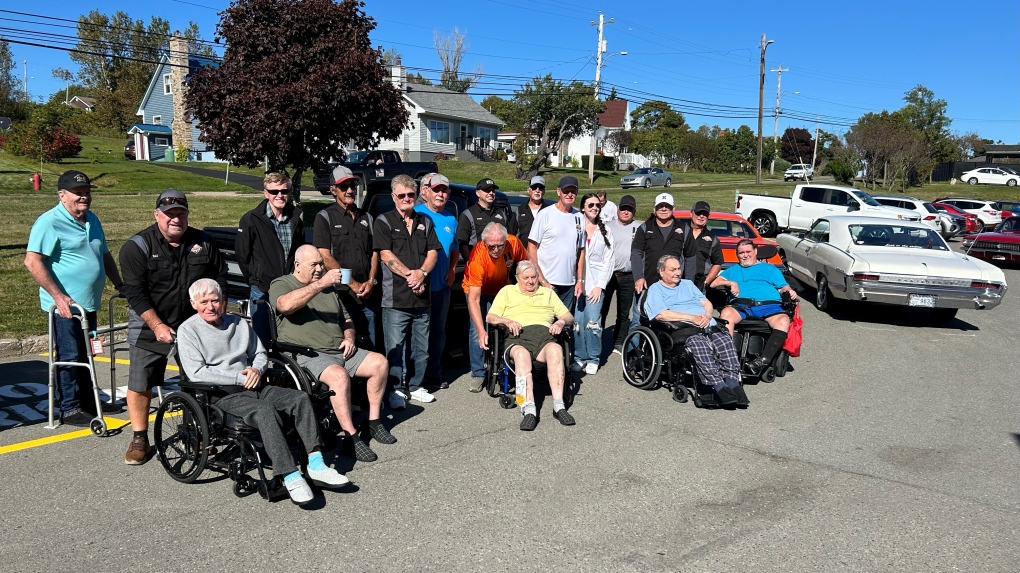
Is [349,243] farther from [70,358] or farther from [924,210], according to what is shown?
[924,210]

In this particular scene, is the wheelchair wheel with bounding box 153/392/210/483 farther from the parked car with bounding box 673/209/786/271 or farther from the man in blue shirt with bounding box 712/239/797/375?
the parked car with bounding box 673/209/786/271

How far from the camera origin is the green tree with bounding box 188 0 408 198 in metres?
16.0

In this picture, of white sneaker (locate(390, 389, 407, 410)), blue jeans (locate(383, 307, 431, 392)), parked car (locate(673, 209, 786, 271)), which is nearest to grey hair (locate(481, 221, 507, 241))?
blue jeans (locate(383, 307, 431, 392))

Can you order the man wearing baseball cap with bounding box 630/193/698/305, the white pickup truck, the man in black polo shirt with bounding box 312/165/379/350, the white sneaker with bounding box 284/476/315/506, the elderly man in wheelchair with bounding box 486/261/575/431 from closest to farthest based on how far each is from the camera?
the white sneaker with bounding box 284/476/315/506
the elderly man in wheelchair with bounding box 486/261/575/431
the man in black polo shirt with bounding box 312/165/379/350
the man wearing baseball cap with bounding box 630/193/698/305
the white pickup truck

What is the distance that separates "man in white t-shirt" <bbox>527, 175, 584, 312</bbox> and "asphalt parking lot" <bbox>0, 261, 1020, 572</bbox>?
118 centimetres

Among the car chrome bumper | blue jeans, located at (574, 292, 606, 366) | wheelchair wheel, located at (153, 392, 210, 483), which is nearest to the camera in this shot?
wheelchair wheel, located at (153, 392, 210, 483)

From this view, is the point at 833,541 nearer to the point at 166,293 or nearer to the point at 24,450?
the point at 166,293

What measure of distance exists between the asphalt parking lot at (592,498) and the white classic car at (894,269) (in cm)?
362

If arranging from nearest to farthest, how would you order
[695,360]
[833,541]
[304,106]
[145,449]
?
[833,541]
[145,449]
[695,360]
[304,106]

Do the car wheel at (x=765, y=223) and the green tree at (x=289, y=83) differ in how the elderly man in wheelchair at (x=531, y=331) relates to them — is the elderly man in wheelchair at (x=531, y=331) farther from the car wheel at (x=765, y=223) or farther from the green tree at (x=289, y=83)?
the car wheel at (x=765, y=223)

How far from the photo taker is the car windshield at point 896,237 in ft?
39.4

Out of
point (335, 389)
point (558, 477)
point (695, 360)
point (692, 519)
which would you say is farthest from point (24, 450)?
point (695, 360)

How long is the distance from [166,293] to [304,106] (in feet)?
37.0

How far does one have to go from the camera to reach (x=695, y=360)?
22.8 feet
